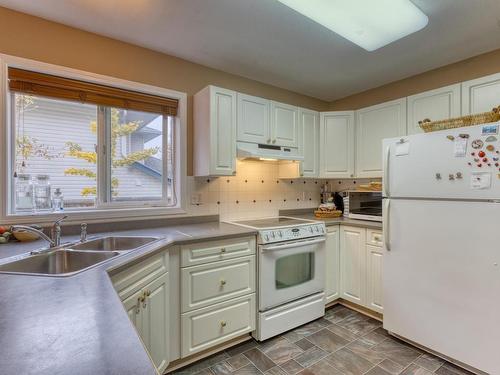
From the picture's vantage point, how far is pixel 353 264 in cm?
263

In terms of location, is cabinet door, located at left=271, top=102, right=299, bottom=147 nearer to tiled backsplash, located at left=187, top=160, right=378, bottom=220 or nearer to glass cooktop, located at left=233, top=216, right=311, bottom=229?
tiled backsplash, located at left=187, top=160, right=378, bottom=220

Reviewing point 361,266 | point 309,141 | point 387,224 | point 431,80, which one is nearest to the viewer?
point 387,224

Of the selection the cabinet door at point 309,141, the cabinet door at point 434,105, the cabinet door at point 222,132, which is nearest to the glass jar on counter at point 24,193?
the cabinet door at point 222,132

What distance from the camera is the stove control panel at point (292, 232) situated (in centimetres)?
217

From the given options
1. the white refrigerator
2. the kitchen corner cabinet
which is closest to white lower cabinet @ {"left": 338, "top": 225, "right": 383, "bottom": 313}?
the white refrigerator

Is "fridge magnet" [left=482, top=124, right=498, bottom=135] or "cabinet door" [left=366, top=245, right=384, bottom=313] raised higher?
"fridge magnet" [left=482, top=124, right=498, bottom=135]

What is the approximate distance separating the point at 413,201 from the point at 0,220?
9.52ft

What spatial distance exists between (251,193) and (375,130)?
4.93 feet

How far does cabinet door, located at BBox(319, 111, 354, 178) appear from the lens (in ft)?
10.1

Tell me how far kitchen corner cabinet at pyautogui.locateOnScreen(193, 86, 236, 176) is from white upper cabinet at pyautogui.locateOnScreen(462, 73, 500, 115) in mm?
1977

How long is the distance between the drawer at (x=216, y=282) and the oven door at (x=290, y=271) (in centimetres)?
11

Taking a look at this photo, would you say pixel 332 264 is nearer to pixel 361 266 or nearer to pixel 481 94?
pixel 361 266

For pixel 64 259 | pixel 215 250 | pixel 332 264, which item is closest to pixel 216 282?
pixel 215 250

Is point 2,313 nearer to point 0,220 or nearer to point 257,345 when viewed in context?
point 0,220
